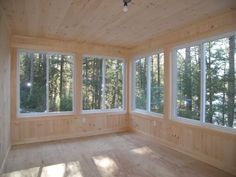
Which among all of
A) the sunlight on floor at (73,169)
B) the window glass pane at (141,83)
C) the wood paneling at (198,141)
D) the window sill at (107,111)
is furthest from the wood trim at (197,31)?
the sunlight on floor at (73,169)

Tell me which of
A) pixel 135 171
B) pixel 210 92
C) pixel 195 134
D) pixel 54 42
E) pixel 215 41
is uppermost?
pixel 54 42

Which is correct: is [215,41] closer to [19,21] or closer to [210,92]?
[210,92]

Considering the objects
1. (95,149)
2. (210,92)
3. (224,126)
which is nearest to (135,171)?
(95,149)

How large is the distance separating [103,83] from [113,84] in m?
0.35

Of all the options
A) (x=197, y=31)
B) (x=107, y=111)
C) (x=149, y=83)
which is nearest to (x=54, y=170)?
(x=107, y=111)

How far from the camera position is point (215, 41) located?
3469 mm

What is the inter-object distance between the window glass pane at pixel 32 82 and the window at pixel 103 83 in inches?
43.0

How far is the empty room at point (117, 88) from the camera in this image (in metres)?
3.12

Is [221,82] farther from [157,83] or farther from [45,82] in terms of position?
[45,82]

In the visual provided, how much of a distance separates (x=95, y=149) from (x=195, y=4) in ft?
10.8

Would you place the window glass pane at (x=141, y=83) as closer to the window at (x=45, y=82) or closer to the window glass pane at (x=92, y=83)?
the window glass pane at (x=92, y=83)

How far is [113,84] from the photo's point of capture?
5.85m

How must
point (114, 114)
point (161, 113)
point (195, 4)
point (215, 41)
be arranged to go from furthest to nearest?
point (114, 114)
point (161, 113)
point (215, 41)
point (195, 4)

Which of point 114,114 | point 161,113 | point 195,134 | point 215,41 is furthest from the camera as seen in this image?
point 114,114
